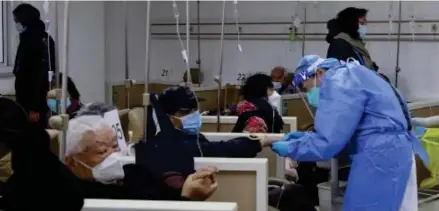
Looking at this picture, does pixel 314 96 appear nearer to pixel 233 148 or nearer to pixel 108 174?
pixel 233 148

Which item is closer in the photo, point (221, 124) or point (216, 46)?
point (221, 124)

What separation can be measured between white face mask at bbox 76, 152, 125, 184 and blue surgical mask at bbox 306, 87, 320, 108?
0.92 metres

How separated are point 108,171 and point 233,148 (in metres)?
0.78

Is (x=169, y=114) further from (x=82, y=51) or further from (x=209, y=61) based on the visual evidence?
(x=209, y=61)

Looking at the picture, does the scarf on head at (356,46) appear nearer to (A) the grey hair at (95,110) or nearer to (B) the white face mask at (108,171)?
(A) the grey hair at (95,110)

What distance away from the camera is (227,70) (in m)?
6.91

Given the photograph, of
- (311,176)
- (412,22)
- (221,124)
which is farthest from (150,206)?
(412,22)

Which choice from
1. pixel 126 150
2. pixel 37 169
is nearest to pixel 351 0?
pixel 126 150

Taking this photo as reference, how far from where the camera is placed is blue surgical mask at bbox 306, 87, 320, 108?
258 centimetres

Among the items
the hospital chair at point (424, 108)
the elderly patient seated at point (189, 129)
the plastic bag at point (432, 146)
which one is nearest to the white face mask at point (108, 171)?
the elderly patient seated at point (189, 129)

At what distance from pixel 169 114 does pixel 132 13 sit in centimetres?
472

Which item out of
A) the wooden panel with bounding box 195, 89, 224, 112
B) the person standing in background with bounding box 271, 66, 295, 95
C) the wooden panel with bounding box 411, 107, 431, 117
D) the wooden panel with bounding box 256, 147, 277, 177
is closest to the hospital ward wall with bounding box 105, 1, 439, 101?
the person standing in background with bounding box 271, 66, 295, 95

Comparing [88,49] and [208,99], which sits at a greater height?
[88,49]

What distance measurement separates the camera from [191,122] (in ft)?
8.89
